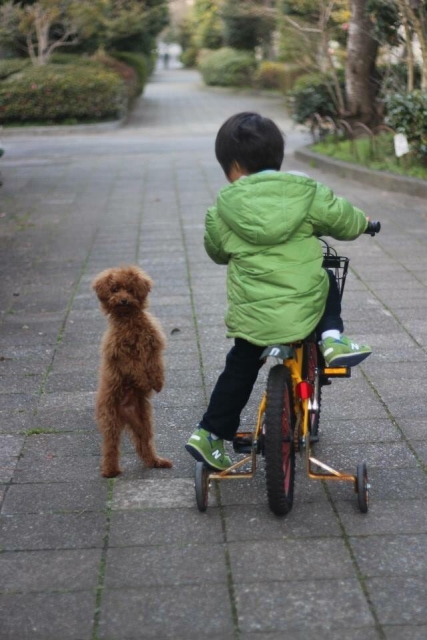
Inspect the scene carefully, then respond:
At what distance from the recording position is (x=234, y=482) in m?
4.35

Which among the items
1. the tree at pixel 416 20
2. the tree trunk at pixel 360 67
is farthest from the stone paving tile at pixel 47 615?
the tree trunk at pixel 360 67

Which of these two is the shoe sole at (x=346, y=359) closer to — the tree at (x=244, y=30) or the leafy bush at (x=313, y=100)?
the leafy bush at (x=313, y=100)

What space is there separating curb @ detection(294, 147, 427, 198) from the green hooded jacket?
8.75m

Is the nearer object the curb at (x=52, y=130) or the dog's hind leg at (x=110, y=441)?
the dog's hind leg at (x=110, y=441)

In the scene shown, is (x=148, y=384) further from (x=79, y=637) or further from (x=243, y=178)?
(x=79, y=637)

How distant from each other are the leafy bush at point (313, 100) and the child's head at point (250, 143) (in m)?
14.3

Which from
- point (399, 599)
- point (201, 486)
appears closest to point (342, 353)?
point (201, 486)

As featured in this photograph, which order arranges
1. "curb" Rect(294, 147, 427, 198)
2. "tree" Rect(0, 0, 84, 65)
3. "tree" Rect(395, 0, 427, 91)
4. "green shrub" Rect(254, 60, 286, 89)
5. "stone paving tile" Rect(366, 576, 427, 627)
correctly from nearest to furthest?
"stone paving tile" Rect(366, 576, 427, 627)
"curb" Rect(294, 147, 427, 198)
"tree" Rect(395, 0, 427, 91)
"tree" Rect(0, 0, 84, 65)
"green shrub" Rect(254, 60, 286, 89)

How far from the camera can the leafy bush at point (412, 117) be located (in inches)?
496

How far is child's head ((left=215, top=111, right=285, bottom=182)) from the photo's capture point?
382 centimetres

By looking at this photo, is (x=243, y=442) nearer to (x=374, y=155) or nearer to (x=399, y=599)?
(x=399, y=599)

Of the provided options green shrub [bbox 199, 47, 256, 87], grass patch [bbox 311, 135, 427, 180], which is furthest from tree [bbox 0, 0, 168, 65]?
grass patch [bbox 311, 135, 427, 180]

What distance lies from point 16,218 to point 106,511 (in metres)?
8.37

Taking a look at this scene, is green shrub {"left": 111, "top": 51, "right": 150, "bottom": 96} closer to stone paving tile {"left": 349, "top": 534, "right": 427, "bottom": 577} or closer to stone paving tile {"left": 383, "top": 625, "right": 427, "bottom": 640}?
stone paving tile {"left": 349, "top": 534, "right": 427, "bottom": 577}
